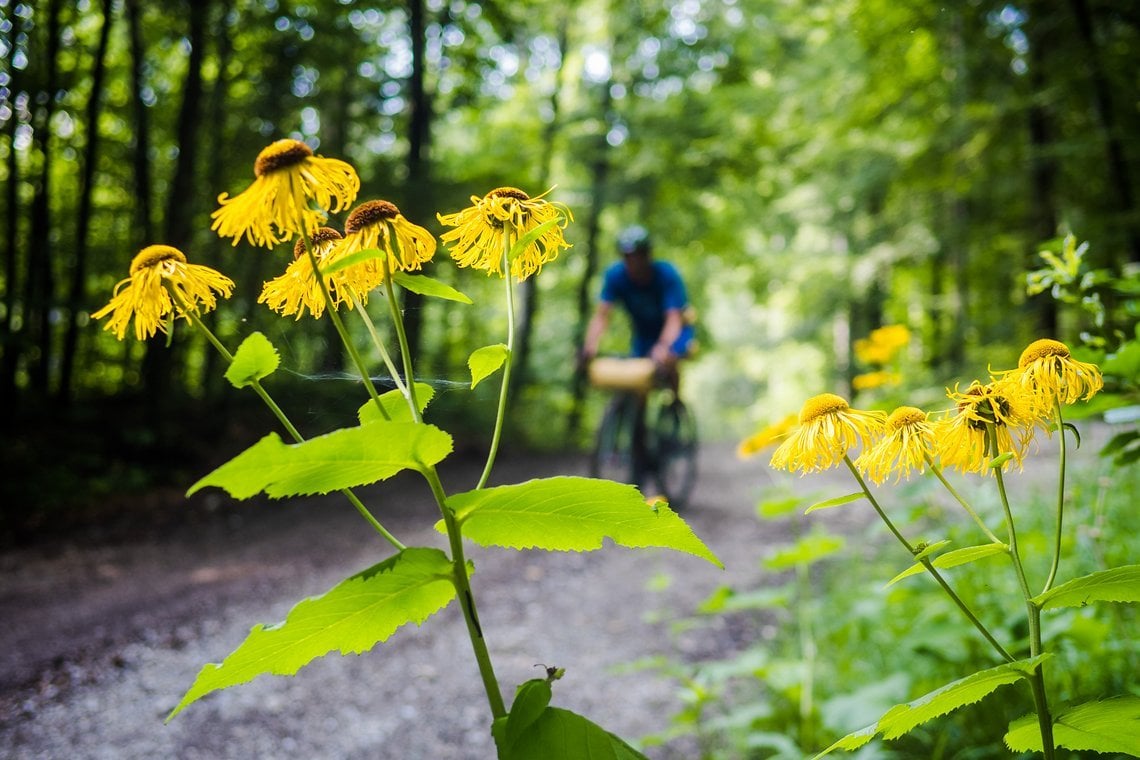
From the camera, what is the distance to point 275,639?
71cm

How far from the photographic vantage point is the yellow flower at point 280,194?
29.4 inches

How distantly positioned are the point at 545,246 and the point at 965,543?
2852mm

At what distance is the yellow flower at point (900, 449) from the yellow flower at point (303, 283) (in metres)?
0.66

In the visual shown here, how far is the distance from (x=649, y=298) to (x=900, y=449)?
213 inches

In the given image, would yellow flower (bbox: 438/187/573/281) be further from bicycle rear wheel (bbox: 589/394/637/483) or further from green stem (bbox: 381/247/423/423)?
bicycle rear wheel (bbox: 589/394/637/483)

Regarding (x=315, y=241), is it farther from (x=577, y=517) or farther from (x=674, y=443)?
(x=674, y=443)

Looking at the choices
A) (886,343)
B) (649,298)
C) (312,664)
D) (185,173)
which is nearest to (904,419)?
(886,343)

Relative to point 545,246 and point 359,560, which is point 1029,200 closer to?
point 359,560

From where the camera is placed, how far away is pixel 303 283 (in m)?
0.88

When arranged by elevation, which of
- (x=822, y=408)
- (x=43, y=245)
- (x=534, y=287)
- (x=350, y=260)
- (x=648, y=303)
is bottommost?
(x=822, y=408)

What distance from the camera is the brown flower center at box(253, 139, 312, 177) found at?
0.74 meters

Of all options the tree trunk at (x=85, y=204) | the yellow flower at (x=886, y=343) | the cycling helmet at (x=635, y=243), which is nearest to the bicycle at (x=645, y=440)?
the cycling helmet at (x=635, y=243)

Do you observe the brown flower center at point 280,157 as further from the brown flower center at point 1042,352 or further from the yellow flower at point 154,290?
the brown flower center at point 1042,352

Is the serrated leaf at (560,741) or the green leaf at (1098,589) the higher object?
the green leaf at (1098,589)
